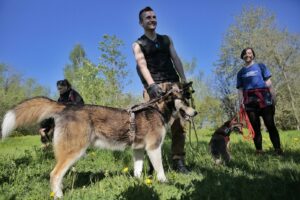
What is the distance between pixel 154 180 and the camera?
4.86m

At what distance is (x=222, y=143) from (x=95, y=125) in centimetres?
302

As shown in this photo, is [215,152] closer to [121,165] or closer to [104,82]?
[121,165]

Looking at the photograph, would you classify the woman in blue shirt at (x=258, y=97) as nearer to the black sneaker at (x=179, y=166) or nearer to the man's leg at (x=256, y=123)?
the man's leg at (x=256, y=123)

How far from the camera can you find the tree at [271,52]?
29.2 metres

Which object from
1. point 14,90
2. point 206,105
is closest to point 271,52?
point 206,105

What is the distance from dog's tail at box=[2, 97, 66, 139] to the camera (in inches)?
172

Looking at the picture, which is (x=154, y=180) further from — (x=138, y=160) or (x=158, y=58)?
(x=158, y=58)

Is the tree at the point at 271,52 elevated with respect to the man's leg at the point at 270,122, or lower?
elevated

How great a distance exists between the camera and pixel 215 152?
6254mm

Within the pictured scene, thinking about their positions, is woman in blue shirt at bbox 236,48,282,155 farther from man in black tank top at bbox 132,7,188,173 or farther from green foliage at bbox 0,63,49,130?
green foliage at bbox 0,63,49,130

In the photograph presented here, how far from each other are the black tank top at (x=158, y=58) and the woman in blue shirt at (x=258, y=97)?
7.58ft

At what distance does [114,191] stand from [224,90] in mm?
33545

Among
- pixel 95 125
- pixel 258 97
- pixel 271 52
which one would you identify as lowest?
pixel 95 125

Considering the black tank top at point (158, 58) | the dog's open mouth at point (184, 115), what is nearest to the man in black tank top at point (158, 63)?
→ the black tank top at point (158, 58)
